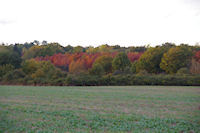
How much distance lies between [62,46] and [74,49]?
9.72 metres

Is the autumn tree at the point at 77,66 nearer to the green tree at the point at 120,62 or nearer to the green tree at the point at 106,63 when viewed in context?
the green tree at the point at 106,63

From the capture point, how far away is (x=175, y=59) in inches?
2517

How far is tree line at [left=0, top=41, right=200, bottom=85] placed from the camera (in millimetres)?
44250

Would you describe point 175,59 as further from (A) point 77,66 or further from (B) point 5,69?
(B) point 5,69

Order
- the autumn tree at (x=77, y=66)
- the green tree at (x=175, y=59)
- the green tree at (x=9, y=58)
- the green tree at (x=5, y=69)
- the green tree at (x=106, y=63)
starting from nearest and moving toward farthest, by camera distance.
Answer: the green tree at (x=5, y=69)
the green tree at (x=9, y=58)
the green tree at (x=175, y=59)
the green tree at (x=106, y=63)
the autumn tree at (x=77, y=66)

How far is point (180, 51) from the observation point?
211 feet

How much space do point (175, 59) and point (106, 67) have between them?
67.8ft

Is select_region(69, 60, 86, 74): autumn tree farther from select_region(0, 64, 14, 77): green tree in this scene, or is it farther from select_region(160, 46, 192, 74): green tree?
select_region(160, 46, 192, 74): green tree

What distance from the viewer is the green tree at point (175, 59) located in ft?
208

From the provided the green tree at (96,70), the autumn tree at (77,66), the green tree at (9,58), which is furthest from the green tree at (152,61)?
the green tree at (9,58)

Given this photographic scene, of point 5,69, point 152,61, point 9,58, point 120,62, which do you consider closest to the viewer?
point 5,69

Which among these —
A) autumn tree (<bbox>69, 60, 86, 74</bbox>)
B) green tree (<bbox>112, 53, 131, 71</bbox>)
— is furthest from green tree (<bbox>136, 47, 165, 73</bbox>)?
autumn tree (<bbox>69, 60, 86, 74</bbox>)

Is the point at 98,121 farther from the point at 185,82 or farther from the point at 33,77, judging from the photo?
the point at 33,77

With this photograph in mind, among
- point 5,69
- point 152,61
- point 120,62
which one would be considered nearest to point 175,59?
point 152,61
